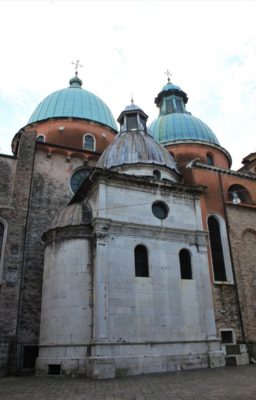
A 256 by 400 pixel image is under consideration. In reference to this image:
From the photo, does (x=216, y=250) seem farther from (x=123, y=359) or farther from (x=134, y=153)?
(x=123, y=359)

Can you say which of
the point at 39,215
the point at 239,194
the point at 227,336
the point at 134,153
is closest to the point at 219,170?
the point at 239,194

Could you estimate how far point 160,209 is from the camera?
15312mm

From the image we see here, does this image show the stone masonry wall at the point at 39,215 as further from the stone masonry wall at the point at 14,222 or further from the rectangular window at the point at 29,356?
the stone masonry wall at the point at 14,222

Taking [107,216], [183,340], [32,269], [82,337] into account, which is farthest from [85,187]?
[183,340]

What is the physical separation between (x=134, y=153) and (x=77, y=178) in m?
3.75

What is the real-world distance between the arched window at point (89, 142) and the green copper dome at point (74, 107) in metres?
1.48

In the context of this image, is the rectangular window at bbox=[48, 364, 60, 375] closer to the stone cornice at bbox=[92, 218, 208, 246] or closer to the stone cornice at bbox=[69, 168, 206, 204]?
the stone cornice at bbox=[92, 218, 208, 246]

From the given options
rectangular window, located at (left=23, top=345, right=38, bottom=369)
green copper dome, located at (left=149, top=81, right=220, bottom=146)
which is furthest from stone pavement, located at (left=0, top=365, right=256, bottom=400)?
green copper dome, located at (left=149, top=81, right=220, bottom=146)

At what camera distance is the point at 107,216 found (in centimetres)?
1373

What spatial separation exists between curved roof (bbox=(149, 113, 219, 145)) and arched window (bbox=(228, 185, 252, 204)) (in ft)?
18.5

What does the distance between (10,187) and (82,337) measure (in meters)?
8.34

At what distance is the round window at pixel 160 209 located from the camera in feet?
49.4

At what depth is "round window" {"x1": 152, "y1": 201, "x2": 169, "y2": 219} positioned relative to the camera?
49.4 ft

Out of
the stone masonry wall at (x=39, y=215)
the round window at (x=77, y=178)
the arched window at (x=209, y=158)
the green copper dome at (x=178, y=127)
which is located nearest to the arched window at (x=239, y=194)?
the arched window at (x=209, y=158)
